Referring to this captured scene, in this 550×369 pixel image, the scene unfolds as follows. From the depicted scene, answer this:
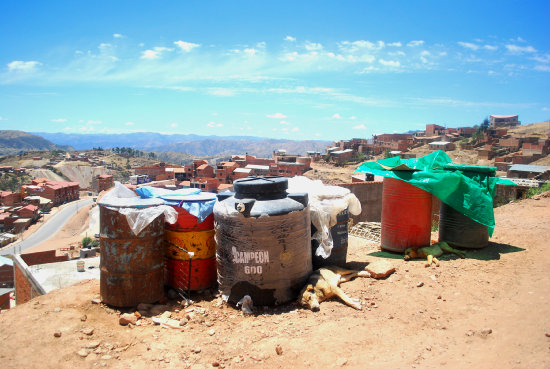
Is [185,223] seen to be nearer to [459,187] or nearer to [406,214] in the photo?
[406,214]

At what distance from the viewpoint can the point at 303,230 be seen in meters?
4.68

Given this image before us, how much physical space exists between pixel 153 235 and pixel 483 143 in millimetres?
57302

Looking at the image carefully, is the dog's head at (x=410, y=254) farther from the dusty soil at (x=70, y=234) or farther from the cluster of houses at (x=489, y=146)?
the dusty soil at (x=70, y=234)

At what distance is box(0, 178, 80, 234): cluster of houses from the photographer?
4509 centimetres

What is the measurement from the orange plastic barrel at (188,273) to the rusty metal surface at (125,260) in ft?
1.19

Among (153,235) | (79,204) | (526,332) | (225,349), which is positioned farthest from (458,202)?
(79,204)

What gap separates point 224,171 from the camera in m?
52.0

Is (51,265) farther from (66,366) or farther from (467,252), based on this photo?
(467,252)

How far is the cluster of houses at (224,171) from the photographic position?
49.0m

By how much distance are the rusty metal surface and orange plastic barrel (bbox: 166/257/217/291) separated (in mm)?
363

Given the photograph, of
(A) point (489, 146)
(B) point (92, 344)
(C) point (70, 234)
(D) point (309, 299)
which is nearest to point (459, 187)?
(D) point (309, 299)

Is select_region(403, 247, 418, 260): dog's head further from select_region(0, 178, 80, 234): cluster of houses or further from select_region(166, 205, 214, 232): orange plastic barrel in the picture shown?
select_region(0, 178, 80, 234): cluster of houses

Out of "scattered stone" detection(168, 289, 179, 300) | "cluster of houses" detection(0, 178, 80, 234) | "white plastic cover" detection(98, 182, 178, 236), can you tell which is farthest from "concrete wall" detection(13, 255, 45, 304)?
"cluster of houses" detection(0, 178, 80, 234)

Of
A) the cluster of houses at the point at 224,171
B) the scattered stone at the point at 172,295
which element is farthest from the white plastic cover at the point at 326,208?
the cluster of houses at the point at 224,171
